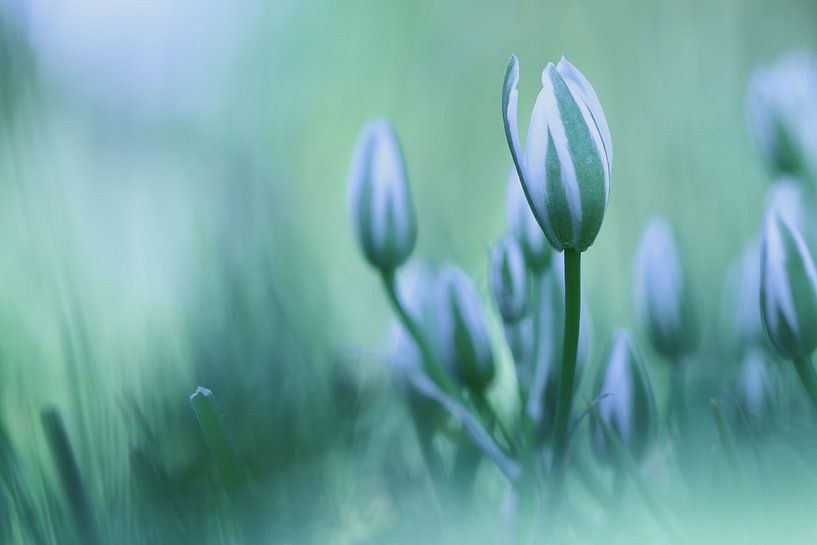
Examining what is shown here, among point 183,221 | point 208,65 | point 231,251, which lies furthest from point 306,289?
point 208,65

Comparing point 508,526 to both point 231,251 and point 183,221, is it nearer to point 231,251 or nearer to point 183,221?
point 231,251

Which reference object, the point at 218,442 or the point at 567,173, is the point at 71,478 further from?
the point at 567,173

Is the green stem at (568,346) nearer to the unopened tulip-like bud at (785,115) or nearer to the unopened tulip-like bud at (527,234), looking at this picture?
the unopened tulip-like bud at (527,234)

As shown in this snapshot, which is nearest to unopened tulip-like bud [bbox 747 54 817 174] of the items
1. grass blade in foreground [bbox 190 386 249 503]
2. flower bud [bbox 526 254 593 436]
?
flower bud [bbox 526 254 593 436]

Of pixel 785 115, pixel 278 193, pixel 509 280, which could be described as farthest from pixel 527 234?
pixel 278 193

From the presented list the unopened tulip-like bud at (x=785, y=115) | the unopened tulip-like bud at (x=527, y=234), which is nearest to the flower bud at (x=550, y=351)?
the unopened tulip-like bud at (x=527, y=234)

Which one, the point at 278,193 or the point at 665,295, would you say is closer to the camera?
the point at 665,295
